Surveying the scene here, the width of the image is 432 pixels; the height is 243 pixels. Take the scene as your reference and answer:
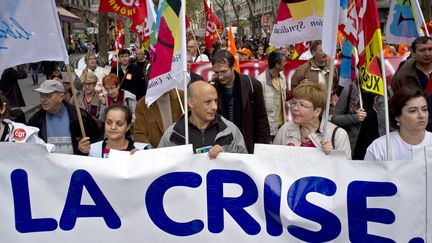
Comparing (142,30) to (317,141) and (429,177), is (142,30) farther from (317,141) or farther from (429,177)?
(429,177)

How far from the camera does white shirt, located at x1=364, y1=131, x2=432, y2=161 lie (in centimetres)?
337

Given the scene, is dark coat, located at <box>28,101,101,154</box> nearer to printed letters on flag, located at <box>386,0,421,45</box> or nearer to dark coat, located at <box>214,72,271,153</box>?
dark coat, located at <box>214,72,271,153</box>

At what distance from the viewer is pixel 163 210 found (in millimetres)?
3227

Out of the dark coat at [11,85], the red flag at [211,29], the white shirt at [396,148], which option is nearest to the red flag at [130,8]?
the dark coat at [11,85]

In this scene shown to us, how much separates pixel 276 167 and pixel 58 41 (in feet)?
5.37

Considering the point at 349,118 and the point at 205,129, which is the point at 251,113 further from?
the point at 205,129

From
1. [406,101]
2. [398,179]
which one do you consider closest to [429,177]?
[398,179]

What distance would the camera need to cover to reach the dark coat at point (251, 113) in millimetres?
5145

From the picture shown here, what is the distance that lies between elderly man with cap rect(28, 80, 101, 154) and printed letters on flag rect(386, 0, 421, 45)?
306 centimetres

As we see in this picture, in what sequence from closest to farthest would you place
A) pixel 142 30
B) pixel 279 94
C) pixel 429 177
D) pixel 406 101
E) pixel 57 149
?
1. pixel 429 177
2. pixel 406 101
3. pixel 57 149
4. pixel 279 94
5. pixel 142 30

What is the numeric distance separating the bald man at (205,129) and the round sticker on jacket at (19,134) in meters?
0.94

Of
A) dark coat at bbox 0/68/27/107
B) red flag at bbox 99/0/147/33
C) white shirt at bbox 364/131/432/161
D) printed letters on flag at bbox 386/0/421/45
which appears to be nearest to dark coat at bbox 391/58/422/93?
printed letters on flag at bbox 386/0/421/45

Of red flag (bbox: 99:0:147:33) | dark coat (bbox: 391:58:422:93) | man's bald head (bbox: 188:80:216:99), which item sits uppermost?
red flag (bbox: 99:0:147:33)

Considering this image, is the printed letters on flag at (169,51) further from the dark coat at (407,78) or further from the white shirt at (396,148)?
the dark coat at (407,78)
